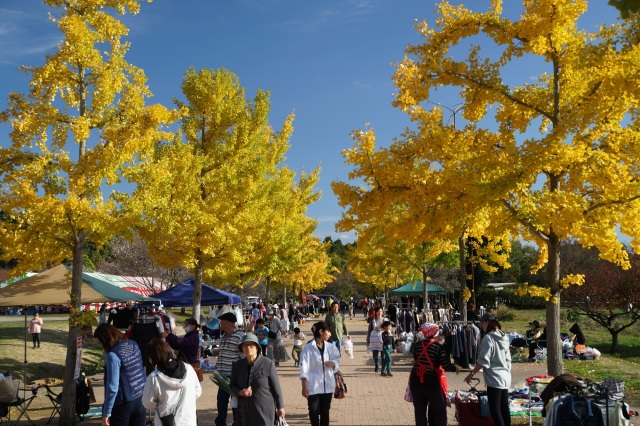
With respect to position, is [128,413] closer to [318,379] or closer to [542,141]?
[318,379]

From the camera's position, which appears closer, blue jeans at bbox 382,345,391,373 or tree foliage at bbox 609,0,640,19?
tree foliage at bbox 609,0,640,19

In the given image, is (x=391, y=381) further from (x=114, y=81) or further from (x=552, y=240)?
(x=114, y=81)

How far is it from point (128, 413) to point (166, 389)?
100 cm

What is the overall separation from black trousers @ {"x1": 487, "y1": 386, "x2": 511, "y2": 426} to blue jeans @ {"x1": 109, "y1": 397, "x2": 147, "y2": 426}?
4683 millimetres

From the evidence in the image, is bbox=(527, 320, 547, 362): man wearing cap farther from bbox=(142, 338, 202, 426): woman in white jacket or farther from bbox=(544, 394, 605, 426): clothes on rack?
bbox=(142, 338, 202, 426): woman in white jacket

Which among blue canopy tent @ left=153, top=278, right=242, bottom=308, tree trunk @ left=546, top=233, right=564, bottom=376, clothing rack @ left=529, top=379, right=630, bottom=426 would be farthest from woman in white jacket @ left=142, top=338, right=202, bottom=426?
blue canopy tent @ left=153, top=278, right=242, bottom=308

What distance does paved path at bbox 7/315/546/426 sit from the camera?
1034 centimetres

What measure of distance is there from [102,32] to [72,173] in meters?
2.75

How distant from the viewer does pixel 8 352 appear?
779 inches

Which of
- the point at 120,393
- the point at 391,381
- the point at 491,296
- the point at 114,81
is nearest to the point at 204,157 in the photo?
the point at 114,81

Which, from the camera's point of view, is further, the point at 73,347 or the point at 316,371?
the point at 73,347

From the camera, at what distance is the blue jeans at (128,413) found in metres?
6.74

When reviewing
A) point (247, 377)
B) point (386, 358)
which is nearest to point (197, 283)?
point (386, 358)

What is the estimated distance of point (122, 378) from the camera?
266 inches
